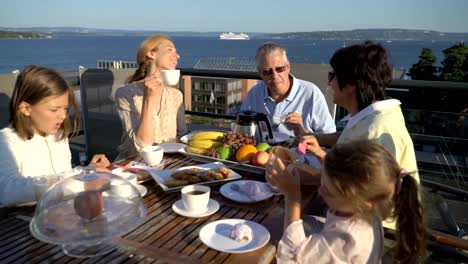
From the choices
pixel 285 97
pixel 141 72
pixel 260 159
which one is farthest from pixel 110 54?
pixel 260 159

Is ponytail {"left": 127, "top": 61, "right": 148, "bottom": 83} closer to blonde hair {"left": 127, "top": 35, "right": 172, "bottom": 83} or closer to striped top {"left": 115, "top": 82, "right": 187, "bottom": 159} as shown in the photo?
blonde hair {"left": 127, "top": 35, "right": 172, "bottom": 83}

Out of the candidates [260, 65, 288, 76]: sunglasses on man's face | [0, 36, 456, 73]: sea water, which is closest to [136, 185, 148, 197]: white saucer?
[0, 36, 456, 73]: sea water

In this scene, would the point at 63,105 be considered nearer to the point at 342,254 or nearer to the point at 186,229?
the point at 186,229

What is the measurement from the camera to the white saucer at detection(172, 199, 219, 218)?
145 centimetres

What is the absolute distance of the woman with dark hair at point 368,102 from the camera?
1.68 metres

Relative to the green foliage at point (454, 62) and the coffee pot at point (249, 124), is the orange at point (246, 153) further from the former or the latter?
the green foliage at point (454, 62)

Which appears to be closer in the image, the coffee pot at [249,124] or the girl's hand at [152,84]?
the coffee pot at [249,124]

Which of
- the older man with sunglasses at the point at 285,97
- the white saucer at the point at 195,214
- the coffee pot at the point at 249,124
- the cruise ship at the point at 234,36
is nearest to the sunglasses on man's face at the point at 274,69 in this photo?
the older man with sunglasses at the point at 285,97

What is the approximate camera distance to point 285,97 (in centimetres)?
314

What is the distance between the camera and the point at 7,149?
1768 millimetres

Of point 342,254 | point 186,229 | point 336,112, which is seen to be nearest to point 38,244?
point 186,229

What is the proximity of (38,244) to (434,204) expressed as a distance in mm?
2023

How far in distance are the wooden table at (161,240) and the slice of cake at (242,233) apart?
0.07 m

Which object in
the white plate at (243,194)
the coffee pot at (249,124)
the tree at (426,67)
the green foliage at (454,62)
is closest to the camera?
the white plate at (243,194)
